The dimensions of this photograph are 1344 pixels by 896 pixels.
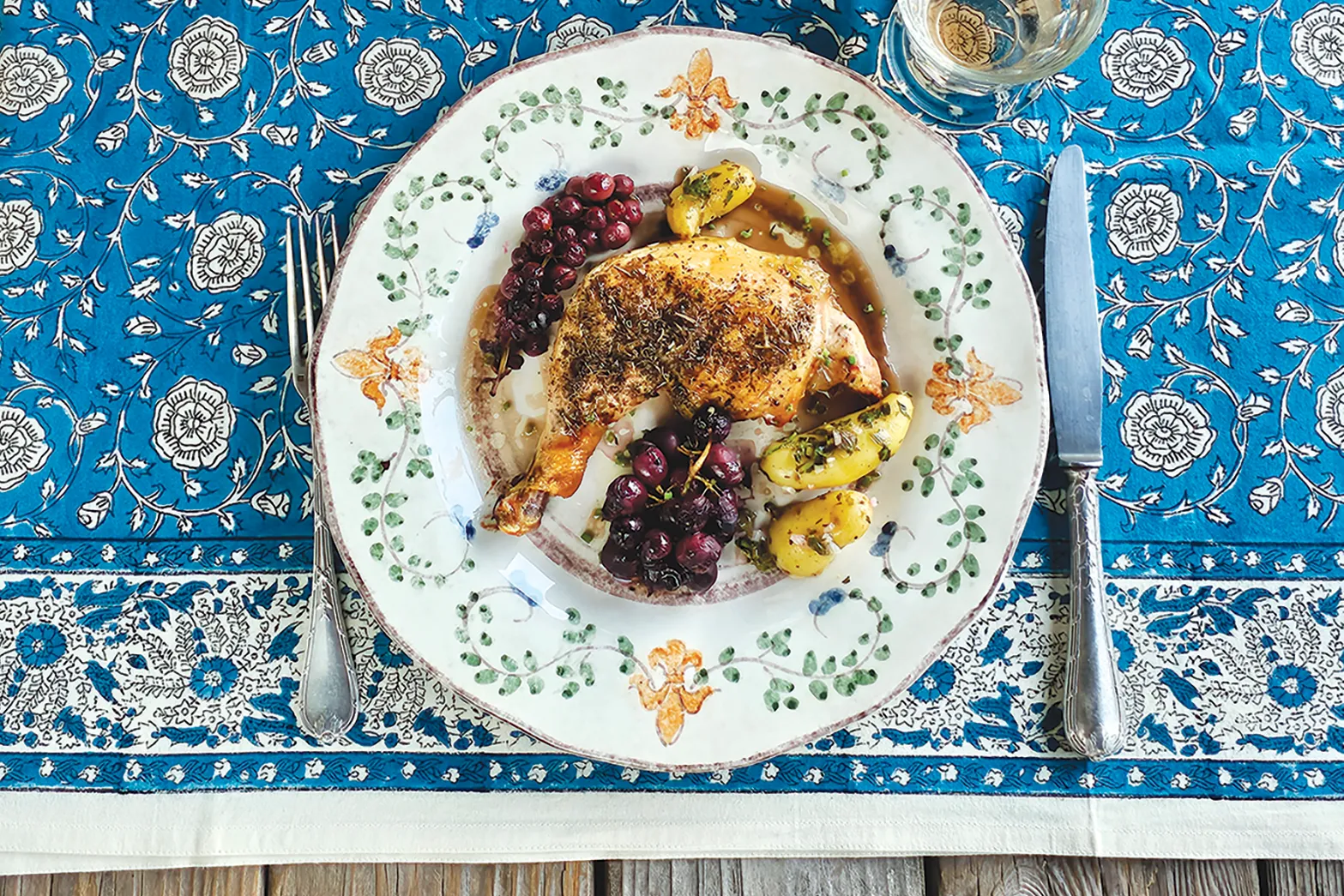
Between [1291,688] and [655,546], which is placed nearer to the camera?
[655,546]

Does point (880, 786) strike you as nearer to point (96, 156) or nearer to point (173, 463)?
point (173, 463)

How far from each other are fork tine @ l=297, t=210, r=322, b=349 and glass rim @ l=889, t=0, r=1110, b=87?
122 centimetres

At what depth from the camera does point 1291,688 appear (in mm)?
1824

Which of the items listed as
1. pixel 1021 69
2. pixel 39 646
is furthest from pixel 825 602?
pixel 39 646

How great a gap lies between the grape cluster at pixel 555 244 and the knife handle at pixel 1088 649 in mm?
994

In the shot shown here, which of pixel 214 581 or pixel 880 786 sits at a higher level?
pixel 214 581

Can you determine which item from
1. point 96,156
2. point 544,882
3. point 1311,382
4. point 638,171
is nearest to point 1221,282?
point 1311,382

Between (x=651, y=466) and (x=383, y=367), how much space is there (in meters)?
0.54

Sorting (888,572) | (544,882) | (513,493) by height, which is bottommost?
(544,882)

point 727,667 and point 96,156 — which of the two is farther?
point 96,156

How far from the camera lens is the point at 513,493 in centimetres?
180

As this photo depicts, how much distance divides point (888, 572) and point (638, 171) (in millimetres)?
900

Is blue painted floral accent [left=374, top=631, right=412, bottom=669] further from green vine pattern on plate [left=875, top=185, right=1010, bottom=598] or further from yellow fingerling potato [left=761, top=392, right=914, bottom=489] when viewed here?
green vine pattern on plate [left=875, top=185, right=1010, bottom=598]

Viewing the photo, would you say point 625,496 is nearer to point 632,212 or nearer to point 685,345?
point 685,345
